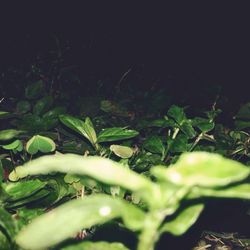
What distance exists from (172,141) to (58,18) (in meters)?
2.94

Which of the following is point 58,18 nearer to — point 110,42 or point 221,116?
point 110,42

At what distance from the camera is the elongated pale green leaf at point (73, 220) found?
374 mm

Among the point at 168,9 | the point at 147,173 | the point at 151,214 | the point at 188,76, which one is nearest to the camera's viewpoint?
the point at 151,214

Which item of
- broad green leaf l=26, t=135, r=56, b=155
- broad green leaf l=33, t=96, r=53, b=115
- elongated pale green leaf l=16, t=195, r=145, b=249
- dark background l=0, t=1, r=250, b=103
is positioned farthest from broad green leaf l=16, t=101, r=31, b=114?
dark background l=0, t=1, r=250, b=103

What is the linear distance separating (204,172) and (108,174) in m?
0.10

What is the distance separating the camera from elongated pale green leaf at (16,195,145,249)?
1.23ft

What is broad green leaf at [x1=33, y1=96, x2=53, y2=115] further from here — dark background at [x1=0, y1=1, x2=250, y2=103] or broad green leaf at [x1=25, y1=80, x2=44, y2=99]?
dark background at [x1=0, y1=1, x2=250, y2=103]

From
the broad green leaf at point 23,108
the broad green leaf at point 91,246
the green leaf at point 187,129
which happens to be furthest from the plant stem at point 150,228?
the broad green leaf at point 23,108

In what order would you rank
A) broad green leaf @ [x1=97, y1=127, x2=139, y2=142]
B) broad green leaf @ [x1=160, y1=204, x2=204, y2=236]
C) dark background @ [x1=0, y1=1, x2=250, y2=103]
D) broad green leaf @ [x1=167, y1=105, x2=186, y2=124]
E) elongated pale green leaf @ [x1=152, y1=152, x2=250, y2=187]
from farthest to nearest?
dark background @ [x1=0, y1=1, x2=250, y2=103]
broad green leaf @ [x1=167, y1=105, x2=186, y2=124]
broad green leaf @ [x1=97, y1=127, x2=139, y2=142]
broad green leaf @ [x1=160, y1=204, x2=204, y2=236]
elongated pale green leaf @ [x1=152, y1=152, x2=250, y2=187]

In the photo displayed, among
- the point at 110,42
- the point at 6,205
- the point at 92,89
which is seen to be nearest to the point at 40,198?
the point at 6,205

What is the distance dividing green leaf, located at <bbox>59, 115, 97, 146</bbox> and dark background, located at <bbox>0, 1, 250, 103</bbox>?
5.14ft

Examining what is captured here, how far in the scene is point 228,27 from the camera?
3.73 m

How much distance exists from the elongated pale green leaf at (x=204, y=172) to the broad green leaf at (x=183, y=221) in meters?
0.11

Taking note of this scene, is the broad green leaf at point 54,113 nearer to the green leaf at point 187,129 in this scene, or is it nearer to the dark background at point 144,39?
the green leaf at point 187,129
